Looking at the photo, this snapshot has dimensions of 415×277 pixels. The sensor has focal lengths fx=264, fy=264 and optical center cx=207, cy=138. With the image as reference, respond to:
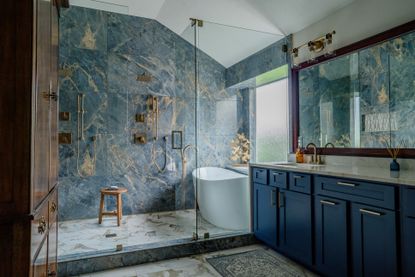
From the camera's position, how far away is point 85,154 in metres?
3.93

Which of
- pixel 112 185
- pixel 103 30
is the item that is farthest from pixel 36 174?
pixel 103 30

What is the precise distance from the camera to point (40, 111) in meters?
1.22

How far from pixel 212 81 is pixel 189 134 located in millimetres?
957

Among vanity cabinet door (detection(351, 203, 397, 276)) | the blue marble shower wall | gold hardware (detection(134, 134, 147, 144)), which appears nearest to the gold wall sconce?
the blue marble shower wall

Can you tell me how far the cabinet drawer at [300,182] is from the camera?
2420 millimetres

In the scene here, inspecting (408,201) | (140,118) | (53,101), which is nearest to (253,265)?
(408,201)

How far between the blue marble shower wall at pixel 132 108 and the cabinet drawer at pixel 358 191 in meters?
2.03

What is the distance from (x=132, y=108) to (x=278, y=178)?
8.58 feet

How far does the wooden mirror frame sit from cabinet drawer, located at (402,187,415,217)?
0.66 metres

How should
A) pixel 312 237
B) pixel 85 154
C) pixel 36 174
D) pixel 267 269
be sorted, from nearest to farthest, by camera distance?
pixel 36 174, pixel 312 237, pixel 267 269, pixel 85 154

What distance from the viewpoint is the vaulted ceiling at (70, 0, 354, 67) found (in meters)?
3.05

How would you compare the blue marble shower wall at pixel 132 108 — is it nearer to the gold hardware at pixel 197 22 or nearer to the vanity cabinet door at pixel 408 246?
the gold hardware at pixel 197 22

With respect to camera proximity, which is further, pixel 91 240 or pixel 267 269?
pixel 91 240

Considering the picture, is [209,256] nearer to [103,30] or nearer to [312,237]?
[312,237]
